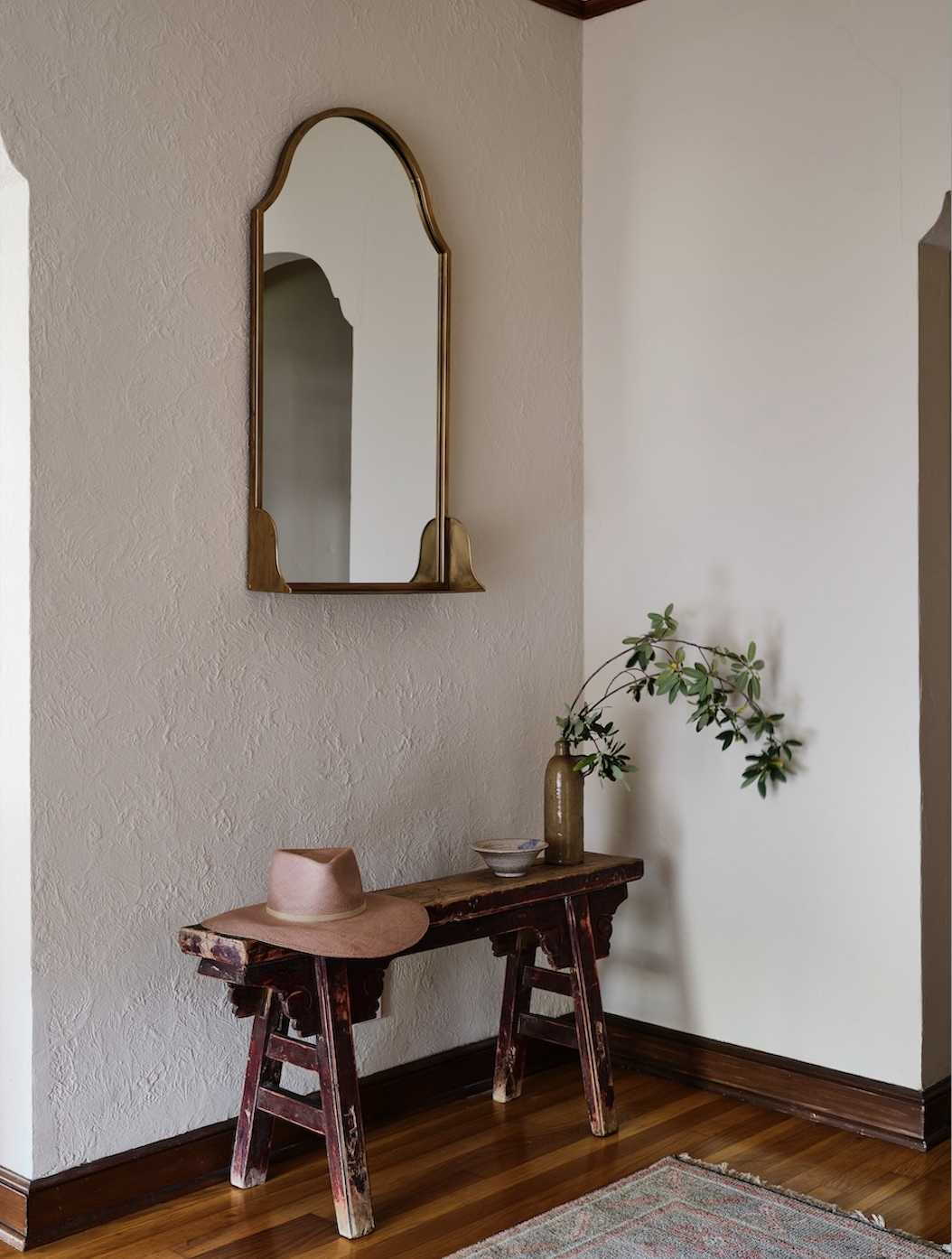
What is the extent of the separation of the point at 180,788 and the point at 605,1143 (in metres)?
1.28

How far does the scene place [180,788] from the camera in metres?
2.90

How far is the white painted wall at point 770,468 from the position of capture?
3186mm

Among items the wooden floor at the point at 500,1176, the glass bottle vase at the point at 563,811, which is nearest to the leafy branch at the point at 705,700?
the glass bottle vase at the point at 563,811

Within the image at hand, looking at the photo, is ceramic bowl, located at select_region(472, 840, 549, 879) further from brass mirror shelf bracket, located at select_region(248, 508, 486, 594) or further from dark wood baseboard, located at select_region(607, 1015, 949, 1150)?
dark wood baseboard, located at select_region(607, 1015, 949, 1150)

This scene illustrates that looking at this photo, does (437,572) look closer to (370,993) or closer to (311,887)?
(311,887)

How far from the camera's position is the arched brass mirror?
3018mm

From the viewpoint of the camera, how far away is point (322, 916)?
272 centimetres

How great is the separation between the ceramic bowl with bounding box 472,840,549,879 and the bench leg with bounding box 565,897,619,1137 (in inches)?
5.4

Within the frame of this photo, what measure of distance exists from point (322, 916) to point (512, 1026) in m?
0.89

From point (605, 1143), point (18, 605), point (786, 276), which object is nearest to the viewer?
point (18, 605)

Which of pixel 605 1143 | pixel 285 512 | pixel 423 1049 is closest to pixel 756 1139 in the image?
pixel 605 1143

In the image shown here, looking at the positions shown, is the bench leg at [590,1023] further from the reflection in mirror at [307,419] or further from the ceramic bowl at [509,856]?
the reflection in mirror at [307,419]

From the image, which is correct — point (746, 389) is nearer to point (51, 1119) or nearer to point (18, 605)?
point (18, 605)

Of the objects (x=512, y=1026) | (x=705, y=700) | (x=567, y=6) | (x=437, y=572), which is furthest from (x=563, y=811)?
(x=567, y=6)
